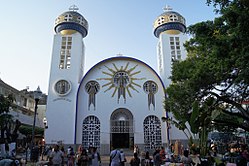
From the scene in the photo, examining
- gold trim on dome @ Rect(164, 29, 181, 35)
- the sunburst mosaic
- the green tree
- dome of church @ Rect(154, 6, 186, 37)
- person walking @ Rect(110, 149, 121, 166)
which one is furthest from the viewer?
gold trim on dome @ Rect(164, 29, 181, 35)

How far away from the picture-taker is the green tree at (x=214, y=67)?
691 centimetres

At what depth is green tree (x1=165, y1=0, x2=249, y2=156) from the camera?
22.7 ft

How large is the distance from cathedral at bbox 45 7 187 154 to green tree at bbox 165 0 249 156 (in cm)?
592

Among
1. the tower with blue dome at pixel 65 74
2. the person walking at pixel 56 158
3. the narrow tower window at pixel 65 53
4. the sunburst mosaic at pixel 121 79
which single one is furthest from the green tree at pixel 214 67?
the narrow tower window at pixel 65 53

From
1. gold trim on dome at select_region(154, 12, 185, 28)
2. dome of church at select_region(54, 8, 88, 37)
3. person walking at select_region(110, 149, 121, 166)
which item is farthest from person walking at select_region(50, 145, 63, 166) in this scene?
gold trim on dome at select_region(154, 12, 185, 28)

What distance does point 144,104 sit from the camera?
23.7 meters

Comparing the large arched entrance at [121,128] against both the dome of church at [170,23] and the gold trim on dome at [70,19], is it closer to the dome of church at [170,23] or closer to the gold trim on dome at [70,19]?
the dome of church at [170,23]

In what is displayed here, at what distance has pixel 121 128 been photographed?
2389 cm

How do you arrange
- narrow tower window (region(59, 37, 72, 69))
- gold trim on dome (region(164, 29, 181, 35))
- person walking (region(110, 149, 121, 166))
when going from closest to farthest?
person walking (region(110, 149, 121, 166))
narrow tower window (region(59, 37, 72, 69))
gold trim on dome (region(164, 29, 181, 35))

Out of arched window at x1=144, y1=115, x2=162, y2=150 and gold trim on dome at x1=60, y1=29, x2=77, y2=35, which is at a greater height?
gold trim on dome at x1=60, y1=29, x2=77, y2=35

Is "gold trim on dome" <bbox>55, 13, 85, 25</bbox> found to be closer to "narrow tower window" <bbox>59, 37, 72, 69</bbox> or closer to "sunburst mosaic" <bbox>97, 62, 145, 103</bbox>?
"narrow tower window" <bbox>59, 37, 72, 69</bbox>

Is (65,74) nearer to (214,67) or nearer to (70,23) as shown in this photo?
(70,23)

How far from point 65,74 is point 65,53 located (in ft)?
8.67

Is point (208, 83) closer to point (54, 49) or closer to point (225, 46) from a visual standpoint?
point (225, 46)
